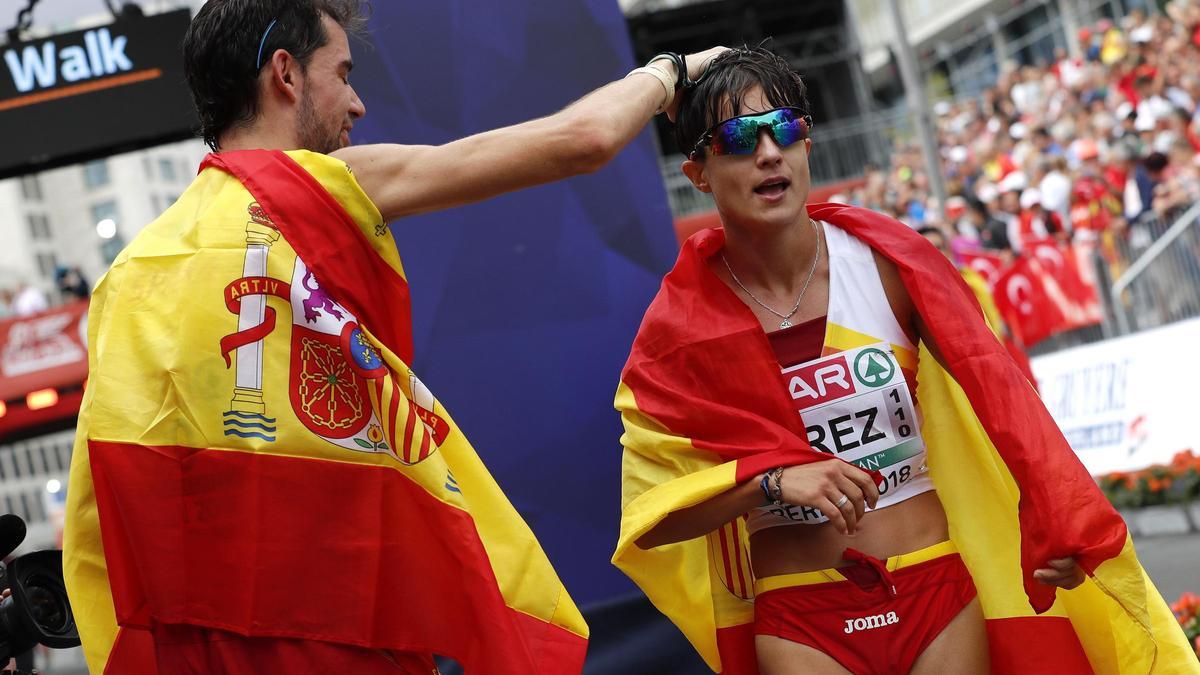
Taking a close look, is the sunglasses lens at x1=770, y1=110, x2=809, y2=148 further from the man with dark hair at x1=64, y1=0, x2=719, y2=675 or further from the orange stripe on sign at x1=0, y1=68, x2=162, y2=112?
the orange stripe on sign at x1=0, y1=68, x2=162, y2=112

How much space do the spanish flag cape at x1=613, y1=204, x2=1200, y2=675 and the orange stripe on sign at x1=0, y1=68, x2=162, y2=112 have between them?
14.7ft

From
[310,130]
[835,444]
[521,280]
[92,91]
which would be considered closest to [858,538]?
[835,444]

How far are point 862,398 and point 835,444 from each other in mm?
128

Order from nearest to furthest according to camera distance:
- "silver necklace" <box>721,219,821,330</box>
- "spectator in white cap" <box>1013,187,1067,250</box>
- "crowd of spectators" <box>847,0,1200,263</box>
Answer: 1. "silver necklace" <box>721,219,821,330</box>
2. "crowd of spectators" <box>847,0,1200,263</box>
3. "spectator in white cap" <box>1013,187,1067,250</box>

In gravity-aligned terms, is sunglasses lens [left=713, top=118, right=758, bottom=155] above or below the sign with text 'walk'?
below

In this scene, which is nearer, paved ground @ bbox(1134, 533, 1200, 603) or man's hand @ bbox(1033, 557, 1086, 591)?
man's hand @ bbox(1033, 557, 1086, 591)

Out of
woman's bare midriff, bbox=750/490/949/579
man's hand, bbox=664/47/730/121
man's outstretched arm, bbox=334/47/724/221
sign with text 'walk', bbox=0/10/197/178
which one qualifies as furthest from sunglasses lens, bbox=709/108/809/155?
sign with text 'walk', bbox=0/10/197/178

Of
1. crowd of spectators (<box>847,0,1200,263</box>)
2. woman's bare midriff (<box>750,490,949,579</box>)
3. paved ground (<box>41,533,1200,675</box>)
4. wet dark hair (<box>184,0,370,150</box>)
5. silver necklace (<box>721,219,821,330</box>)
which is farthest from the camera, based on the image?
crowd of spectators (<box>847,0,1200,263</box>)

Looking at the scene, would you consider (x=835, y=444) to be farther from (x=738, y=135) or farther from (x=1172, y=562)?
(x=1172, y=562)

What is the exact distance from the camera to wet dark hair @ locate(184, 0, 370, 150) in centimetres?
276

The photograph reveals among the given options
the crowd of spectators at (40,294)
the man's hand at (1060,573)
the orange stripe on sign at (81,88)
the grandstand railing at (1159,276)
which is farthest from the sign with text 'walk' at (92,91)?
the crowd of spectators at (40,294)

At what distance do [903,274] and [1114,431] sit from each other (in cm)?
893

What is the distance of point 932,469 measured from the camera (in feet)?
11.6

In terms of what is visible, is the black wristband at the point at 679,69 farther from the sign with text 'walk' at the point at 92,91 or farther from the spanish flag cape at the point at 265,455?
the sign with text 'walk' at the point at 92,91
